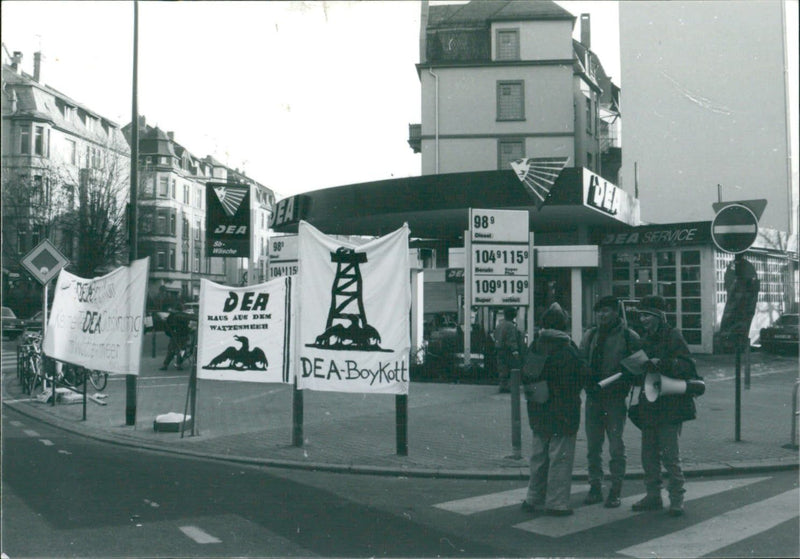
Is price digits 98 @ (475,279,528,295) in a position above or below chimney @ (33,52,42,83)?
below

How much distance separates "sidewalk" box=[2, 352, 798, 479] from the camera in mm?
8906

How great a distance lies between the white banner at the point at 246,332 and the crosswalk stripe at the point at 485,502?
3613mm

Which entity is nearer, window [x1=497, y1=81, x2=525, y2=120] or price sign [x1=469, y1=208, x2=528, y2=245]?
price sign [x1=469, y1=208, x2=528, y2=245]

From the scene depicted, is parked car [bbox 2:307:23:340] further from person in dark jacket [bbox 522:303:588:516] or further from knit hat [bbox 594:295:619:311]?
knit hat [bbox 594:295:619:311]

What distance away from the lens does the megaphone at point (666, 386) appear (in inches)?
260

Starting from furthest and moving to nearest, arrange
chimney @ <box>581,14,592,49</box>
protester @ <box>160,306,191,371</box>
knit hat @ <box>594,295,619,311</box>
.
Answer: chimney @ <box>581,14,592,49</box> → protester @ <box>160,306,191,371</box> → knit hat @ <box>594,295,619,311</box>

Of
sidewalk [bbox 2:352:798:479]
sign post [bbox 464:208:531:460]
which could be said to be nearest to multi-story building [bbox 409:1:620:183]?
sidewalk [bbox 2:352:798:479]

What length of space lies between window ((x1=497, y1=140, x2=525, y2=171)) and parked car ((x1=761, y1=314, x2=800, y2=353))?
18280 millimetres

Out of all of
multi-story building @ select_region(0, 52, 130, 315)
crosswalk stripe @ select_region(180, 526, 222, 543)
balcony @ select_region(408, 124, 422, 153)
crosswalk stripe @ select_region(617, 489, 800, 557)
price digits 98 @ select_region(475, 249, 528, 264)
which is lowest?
crosswalk stripe @ select_region(180, 526, 222, 543)

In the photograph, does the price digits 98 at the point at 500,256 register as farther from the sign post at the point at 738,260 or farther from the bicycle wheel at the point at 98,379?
the bicycle wheel at the point at 98,379

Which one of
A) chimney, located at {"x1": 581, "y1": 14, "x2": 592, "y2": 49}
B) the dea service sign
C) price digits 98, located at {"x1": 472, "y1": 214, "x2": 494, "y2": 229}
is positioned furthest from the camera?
chimney, located at {"x1": 581, "y1": 14, "x2": 592, "y2": 49}

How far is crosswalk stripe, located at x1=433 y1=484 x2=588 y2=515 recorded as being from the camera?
22.6 ft

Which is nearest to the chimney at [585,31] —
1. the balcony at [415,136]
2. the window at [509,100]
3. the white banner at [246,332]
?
the window at [509,100]

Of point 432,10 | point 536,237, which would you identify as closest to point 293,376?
point 536,237
